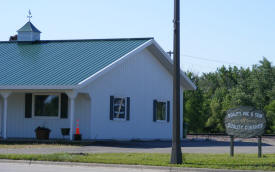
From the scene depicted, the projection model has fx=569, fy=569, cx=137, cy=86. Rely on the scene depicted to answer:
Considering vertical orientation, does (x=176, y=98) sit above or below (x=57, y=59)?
below

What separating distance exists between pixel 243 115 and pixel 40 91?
36.0 ft

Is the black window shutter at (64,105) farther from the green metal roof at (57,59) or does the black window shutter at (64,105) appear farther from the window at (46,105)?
the green metal roof at (57,59)

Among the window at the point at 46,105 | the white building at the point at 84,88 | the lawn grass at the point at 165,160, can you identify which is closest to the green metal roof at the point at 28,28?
the white building at the point at 84,88

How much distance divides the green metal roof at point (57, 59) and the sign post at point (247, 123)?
8226 mm

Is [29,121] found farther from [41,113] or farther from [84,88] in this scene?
[84,88]

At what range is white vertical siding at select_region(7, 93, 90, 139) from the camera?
2688 centimetres

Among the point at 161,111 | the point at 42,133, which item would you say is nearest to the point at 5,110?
the point at 42,133

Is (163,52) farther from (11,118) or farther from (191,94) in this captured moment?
(191,94)

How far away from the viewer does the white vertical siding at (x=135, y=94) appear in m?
27.2

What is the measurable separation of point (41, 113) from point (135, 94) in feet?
17.0

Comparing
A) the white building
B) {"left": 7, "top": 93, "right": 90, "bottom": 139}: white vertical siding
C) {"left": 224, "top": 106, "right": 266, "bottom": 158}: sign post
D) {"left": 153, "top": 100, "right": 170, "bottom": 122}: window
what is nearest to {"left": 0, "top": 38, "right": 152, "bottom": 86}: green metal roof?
the white building

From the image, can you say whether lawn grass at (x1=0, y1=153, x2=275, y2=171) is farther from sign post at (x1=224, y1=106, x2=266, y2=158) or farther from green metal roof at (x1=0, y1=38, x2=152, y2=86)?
green metal roof at (x1=0, y1=38, x2=152, y2=86)

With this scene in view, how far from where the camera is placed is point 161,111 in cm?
3259

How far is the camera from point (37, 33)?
33.4 m
